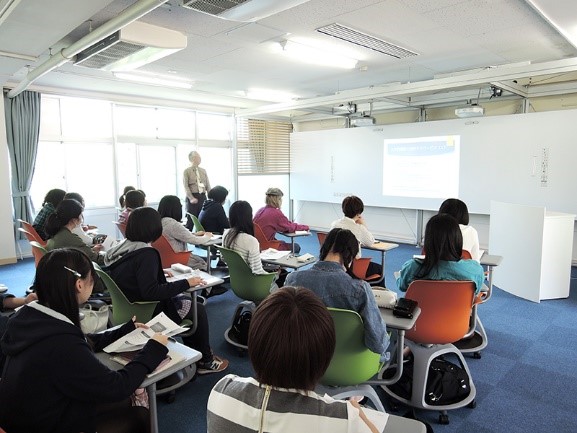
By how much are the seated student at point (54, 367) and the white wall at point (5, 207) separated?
6141 mm

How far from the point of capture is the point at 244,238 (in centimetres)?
337

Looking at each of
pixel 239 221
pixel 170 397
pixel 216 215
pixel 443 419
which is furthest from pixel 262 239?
pixel 443 419

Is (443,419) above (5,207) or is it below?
below

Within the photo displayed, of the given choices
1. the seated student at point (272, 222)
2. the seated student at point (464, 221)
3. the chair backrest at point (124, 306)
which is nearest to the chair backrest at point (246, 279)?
the chair backrest at point (124, 306)

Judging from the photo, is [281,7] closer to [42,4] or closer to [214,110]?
[42,4]

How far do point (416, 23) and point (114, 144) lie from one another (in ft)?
18.8

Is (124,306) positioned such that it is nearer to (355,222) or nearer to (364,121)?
(355,222)

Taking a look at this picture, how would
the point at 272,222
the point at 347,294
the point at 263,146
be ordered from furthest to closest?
the point at 263,146 → the point at 272,222 → the point at 347,294

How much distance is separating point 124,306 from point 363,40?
370 centimetres

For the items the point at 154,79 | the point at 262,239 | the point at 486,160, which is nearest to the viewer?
the point at 262,239

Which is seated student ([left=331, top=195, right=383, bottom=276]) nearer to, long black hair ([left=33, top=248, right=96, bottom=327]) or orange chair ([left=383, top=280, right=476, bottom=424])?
orange chair ([left=383, top=280, right=476, bottom=424])

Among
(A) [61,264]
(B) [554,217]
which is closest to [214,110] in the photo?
(B) [554,217]

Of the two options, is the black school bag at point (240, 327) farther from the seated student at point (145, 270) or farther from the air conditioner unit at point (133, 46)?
the air conditioner unit at point (133, 46)

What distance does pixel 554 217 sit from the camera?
462 centimetres
